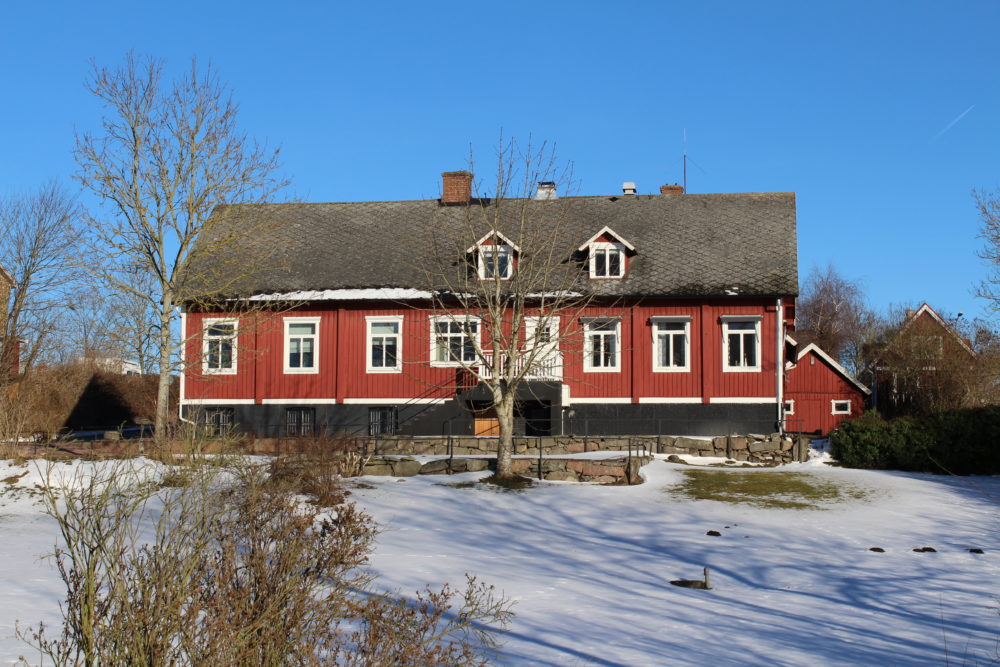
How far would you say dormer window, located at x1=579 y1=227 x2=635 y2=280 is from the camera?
2881 centimetres

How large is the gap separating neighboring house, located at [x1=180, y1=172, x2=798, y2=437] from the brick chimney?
6.56ft

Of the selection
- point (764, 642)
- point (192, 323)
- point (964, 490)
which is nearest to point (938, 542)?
point (964, 490)

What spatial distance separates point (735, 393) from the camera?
2784cm

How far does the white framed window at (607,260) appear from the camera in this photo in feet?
94.7

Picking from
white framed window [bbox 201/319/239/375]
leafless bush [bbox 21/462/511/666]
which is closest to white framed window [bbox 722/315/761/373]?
white framed window [bbox 201/319/239/375]

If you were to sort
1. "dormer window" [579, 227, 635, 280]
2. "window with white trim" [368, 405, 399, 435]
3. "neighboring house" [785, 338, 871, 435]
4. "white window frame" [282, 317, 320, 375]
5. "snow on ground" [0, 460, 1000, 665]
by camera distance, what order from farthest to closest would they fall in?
"neighboring house" [785, 338, 871, 435] < "white window frame" [282, 317, 320, 375] < "window with white trim" [368, 405, 399, 435] < "dormer window" [579, 227, 635, 280] < "snow on ground" [0, 460, 1000, 665]

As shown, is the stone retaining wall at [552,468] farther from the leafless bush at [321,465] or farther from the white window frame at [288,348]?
the white window frame at [288,348]

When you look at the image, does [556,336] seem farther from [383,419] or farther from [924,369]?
[924,369]

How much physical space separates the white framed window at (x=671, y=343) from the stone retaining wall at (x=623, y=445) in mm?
2881

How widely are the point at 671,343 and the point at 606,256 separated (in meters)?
3.46

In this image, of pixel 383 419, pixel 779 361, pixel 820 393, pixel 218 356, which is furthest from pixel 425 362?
pixel 820 393

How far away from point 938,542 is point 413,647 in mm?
12693

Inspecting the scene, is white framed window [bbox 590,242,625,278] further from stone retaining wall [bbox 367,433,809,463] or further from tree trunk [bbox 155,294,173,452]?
tree trunk [bbox 155,294,173,452]

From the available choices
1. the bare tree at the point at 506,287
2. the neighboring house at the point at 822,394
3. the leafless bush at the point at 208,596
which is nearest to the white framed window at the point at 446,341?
the bare tree at the point at 506,287
